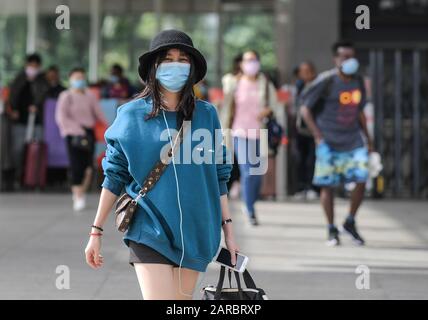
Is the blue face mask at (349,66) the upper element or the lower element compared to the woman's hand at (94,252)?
upper

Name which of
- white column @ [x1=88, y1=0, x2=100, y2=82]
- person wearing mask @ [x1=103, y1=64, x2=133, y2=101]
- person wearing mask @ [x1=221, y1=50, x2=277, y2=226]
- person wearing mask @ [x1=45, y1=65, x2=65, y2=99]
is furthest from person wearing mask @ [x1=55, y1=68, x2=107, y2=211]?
white column @ [x1=88, y1=0, x2=100, y2=82]

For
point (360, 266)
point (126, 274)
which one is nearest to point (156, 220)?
point (126, 274)

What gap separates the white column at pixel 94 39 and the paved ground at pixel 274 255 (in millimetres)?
6274

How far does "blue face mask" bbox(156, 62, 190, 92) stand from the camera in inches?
190

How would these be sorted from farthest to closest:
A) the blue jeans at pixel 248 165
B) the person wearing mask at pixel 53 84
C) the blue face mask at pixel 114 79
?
the blue face mask at pixel 114 79 < the person wearing mask at pixel 53 84 < the blue jeans at pixel 248 165

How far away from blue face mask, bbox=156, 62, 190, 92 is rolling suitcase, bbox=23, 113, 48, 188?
1071cm

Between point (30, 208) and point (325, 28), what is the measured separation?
6.11 metres

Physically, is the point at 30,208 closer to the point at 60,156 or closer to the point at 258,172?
the point at 60,156

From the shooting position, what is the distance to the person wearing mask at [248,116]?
1166cm

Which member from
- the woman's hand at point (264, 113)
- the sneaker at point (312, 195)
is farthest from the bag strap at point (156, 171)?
the sneaker at point (312, 195)

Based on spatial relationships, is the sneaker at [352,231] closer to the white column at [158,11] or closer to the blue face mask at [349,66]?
the blue face mask at [349,66]

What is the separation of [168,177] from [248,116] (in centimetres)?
708

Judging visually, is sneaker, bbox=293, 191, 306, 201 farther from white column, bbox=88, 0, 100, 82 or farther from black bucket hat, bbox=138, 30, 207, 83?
black bucket hat, bbox=138, 30, 207, 83

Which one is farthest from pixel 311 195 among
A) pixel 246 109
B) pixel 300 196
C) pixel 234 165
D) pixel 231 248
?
pixel 231 248
